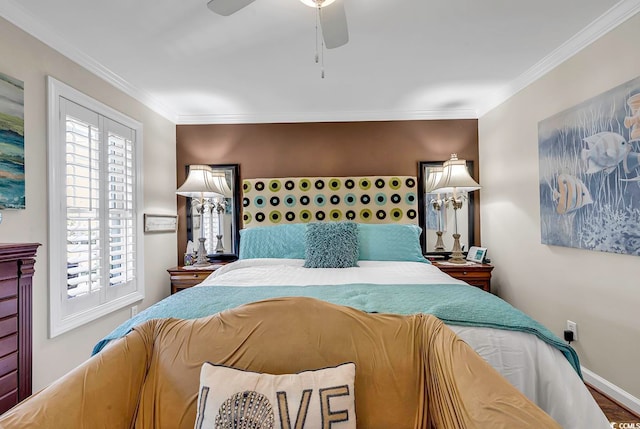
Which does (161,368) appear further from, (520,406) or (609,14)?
(609,14)

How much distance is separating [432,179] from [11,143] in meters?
3.65

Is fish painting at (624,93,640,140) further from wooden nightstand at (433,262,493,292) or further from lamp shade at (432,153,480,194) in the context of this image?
wooden nightstand at (433,262,493,292)

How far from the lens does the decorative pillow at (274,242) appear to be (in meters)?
3.30

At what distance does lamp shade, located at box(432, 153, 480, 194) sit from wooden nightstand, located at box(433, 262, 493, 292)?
0.83m

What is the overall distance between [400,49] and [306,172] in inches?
72.7

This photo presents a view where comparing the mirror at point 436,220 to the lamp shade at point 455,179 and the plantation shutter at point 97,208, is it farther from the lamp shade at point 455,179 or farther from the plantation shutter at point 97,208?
the plantation shutter at point 97,208

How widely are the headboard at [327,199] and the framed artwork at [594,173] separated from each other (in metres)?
1.43

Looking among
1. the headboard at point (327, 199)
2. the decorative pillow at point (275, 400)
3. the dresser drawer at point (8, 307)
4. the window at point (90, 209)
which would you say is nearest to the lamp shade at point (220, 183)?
the headboard at point (327, 199)

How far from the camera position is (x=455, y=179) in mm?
3471

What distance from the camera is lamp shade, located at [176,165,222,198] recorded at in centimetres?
354

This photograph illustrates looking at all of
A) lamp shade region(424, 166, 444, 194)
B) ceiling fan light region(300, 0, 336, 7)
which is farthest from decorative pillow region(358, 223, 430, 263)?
ceiling fan light region(300, 0, 336, 7)

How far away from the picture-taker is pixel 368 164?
13.1 ft

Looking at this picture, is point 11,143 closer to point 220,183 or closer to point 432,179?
point 220,183

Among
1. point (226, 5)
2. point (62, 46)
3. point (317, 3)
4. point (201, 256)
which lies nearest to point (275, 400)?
point (226, 5)
